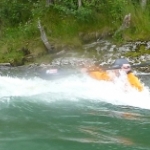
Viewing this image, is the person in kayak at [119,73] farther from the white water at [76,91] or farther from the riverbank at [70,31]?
the riverbank at [70,31]

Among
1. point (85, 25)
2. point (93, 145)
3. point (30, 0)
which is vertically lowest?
point (93, 145)

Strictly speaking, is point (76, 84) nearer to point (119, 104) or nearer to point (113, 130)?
point (119, 104)

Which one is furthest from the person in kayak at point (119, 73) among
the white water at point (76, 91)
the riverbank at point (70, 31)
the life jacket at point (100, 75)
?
the riverbank at point (70, 31)

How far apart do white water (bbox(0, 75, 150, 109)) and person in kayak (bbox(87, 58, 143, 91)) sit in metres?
0.16

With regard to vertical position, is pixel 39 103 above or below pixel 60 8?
below

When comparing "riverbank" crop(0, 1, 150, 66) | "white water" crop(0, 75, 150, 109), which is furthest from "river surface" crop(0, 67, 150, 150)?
"riverbank" crop(0, 1, 150, 66)

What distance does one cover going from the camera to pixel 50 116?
929 cm

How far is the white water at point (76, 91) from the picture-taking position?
10617mm

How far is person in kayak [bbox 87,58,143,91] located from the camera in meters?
10.7

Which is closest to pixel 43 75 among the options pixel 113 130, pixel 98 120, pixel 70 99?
pixel 70 99

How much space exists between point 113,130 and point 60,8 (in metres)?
10.3

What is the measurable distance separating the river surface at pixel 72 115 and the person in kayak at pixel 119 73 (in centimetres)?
18

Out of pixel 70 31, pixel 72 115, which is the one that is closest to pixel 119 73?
pixel 72 115

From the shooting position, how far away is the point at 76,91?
38.9 ft
